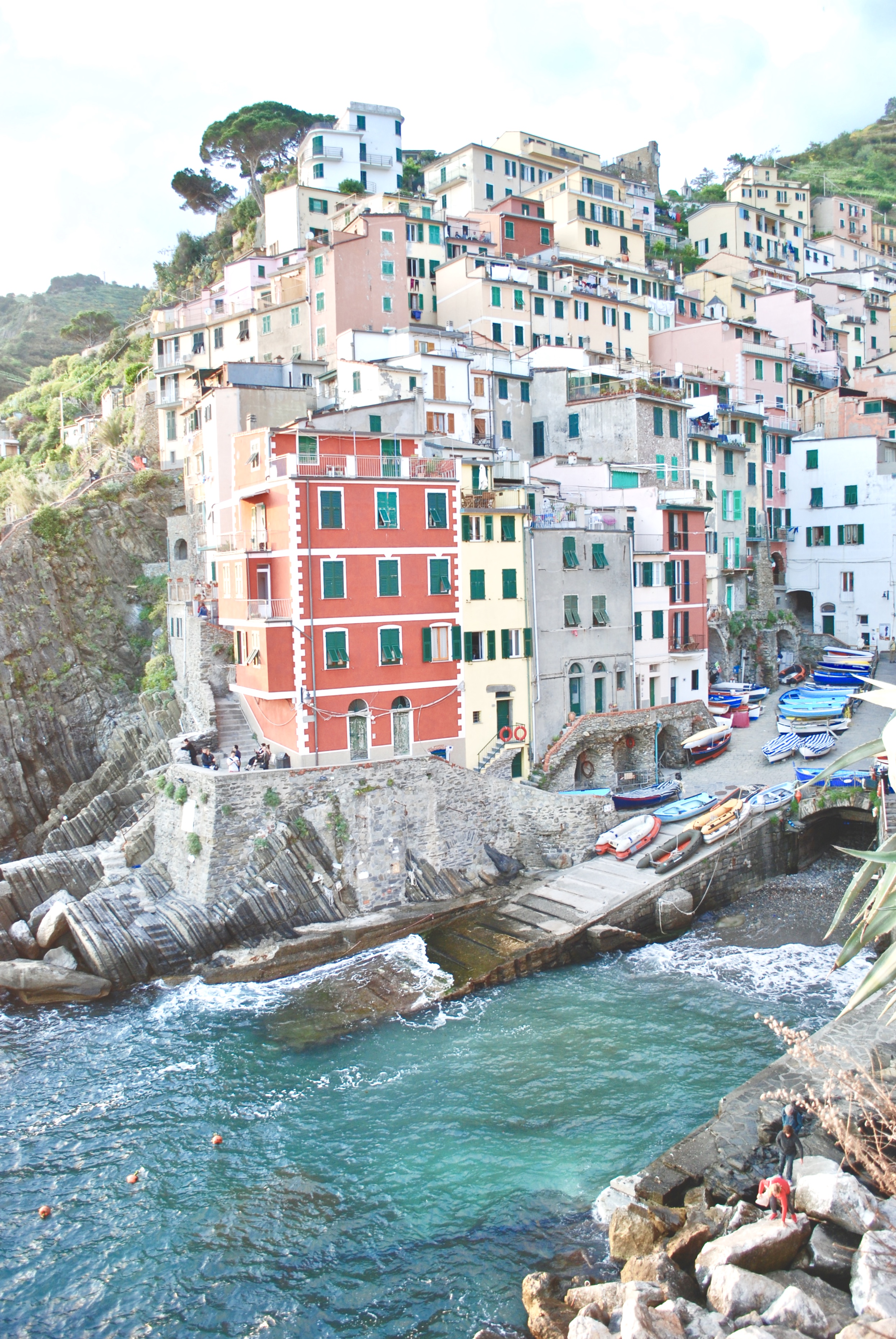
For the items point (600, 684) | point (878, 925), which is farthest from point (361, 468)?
point (878, 925)

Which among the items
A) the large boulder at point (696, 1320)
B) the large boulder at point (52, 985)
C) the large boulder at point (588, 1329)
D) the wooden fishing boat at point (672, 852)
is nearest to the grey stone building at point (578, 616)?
the wooden fishing boat at point (672, 852)

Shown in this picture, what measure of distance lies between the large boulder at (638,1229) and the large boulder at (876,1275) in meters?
2.93

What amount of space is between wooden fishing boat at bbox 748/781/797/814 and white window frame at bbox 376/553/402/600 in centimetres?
1449

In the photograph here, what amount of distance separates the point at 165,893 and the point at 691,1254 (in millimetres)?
20076

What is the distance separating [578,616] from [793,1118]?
24.6 meters

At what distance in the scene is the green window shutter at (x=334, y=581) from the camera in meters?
31.8

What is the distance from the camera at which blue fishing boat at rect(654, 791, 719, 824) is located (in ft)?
109

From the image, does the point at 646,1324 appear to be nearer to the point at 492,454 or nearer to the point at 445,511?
the point at 445,511

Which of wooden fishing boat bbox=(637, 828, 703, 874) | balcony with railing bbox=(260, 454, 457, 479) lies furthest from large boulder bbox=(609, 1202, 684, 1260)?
balcony with railing bbox=(260, 454, 457, 479)

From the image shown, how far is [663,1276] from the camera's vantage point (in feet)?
45.6

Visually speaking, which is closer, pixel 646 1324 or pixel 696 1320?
pixel 646 1324

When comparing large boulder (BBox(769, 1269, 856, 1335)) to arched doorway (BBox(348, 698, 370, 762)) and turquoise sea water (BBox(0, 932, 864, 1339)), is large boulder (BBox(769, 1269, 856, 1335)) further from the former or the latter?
arched doorway (BBox(348, 698, 370, 762))

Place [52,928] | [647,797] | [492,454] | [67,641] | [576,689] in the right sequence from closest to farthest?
[52,928] → [647,797] → [576,689] → [492,454] → [67,641]

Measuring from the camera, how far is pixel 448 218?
234 feet
